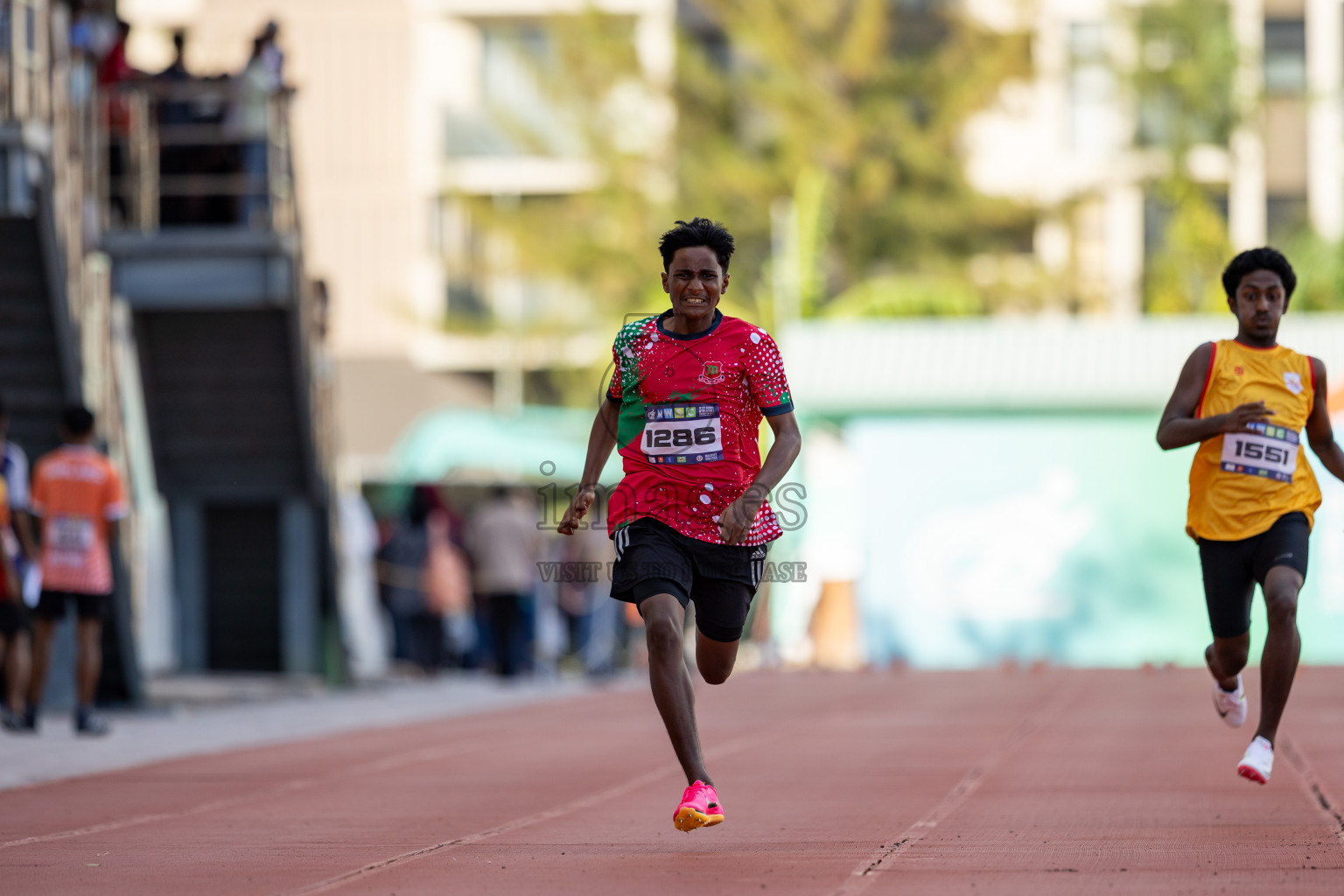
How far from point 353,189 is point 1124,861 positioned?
3985 centimetres

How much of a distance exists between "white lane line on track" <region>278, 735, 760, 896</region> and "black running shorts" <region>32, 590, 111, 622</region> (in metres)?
3.87

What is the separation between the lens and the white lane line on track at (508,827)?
6387 mm

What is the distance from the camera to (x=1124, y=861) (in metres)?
6.62

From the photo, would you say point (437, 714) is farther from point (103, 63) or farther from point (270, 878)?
point (270, 878)

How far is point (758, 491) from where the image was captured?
7.04 meters

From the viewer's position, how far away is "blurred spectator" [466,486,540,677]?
69.8 feet

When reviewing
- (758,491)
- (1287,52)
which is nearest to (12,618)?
(758,491)

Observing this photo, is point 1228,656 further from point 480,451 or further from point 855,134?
point 855,134

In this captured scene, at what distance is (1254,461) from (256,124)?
10725 millimetres

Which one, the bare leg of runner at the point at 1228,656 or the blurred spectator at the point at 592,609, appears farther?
the blurred spectator at the point at 592,609

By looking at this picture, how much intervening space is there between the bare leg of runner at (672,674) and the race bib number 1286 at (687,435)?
494 mm

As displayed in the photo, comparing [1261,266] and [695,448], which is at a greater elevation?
[1261,266]

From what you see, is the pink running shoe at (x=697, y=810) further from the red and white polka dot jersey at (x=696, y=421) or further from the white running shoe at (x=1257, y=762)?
the white running shoe at (x=1257, y=762)

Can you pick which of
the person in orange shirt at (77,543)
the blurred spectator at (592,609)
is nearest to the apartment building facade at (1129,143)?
the blurred spectator at (592,609)
